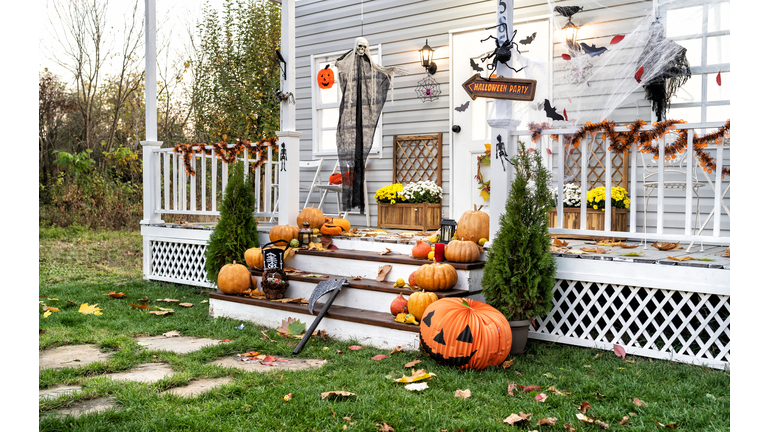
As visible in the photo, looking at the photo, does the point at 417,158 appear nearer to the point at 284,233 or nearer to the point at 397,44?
the point at 397,44

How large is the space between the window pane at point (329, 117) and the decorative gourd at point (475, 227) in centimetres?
411

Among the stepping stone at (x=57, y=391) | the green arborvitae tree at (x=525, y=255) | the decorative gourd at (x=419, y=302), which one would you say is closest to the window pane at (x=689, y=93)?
the green arborvitae tree at (x=525, y=255)

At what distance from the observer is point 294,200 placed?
17.2ft

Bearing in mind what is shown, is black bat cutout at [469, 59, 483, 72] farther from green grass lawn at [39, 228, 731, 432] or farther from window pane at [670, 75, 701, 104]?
green grass lawn at [39, 228, 731, 432]

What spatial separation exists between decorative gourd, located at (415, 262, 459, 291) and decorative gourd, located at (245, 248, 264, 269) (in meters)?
1.60

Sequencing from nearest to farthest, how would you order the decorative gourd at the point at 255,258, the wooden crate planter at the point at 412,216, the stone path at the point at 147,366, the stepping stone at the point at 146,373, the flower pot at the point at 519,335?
the stone path at the point at 147,366, the stepping stone at the point at 146,373, the flower pot at the point at 519,335, the decorative gourd at the point at 255,258, the wooden crate planter at the point at 412,216

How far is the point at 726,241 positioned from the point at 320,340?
8.57 feet

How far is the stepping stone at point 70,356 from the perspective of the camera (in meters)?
3.15

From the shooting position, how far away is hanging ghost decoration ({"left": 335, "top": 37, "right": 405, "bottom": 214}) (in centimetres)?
562

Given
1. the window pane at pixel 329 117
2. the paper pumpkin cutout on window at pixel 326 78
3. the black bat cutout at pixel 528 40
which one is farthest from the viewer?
the window pane at pixel 329 117

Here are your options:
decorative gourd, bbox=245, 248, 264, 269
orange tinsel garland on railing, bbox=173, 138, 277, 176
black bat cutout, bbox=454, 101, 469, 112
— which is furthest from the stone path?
black bat cutout, bbox=454, 101, 469, 112

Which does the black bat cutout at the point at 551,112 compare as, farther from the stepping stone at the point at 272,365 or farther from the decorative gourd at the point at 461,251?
the stepping stone at the point at 272,365
